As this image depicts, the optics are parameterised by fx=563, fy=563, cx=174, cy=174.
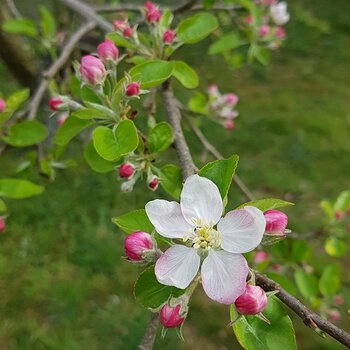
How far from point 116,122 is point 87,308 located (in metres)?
1.59

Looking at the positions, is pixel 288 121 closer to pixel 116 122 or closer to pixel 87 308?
pixel 87 308

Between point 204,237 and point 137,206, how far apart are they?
7.29 feet

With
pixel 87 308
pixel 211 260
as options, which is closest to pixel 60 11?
pixel 87 308

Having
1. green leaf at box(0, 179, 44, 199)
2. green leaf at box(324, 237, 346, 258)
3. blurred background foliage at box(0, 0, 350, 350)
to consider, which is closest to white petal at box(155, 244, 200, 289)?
green leaf at box(0, 179, 44, 199)

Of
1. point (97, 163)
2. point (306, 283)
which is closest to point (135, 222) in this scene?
point (97, 163)

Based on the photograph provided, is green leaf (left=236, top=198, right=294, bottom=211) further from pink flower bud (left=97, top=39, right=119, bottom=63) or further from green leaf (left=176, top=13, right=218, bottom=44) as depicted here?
green leaf (left=176, top=13, right=218, bottom=44)

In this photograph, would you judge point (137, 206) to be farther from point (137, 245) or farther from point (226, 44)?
point (137, 245)

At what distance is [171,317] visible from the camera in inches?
27.2

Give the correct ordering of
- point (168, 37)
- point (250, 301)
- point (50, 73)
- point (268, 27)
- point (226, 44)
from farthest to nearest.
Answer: point (268, 27)
point (226, 44)
point (50, 73)
point (168, 37)
point (250, 301)

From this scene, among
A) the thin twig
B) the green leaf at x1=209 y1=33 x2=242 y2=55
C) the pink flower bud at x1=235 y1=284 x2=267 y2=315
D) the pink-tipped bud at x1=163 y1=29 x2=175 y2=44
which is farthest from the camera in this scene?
the green leaf at x1=209 y1=33 x2=242 y2=55

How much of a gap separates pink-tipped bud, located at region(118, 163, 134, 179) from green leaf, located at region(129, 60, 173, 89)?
139 mm

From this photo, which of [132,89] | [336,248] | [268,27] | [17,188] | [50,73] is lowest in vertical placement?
[336,248]

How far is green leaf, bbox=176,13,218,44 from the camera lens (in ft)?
4.02

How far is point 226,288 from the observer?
669mm
